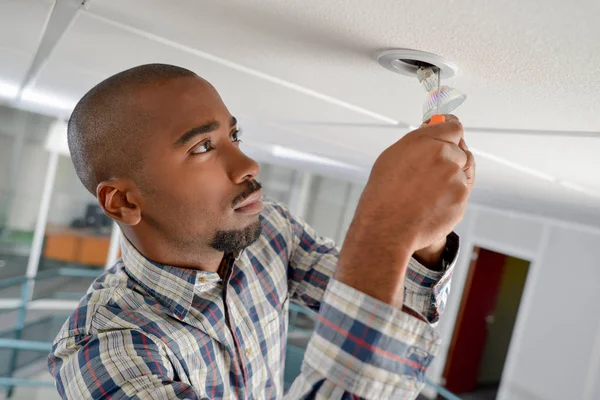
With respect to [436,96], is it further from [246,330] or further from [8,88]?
[8,88]

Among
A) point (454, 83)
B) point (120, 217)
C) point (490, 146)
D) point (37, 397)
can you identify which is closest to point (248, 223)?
point (120, 217)

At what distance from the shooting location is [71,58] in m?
1.37

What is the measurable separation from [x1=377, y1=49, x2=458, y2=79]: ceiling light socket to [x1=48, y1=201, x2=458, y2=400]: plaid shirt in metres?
0.33

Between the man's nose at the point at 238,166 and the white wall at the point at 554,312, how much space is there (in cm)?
443

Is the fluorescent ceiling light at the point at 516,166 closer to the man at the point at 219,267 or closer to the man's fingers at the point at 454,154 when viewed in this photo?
the man at the point at 219,267

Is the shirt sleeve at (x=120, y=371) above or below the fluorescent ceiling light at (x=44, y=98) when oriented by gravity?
below

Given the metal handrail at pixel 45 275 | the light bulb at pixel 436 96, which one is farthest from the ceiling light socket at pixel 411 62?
the metal handrail at pixel 45 275

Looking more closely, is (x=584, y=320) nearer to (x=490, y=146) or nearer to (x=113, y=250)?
(x=490, y=146)

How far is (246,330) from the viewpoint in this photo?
1.28m

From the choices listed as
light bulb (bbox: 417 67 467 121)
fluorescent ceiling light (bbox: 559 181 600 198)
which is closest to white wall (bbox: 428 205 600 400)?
fluorescent ceiling light (bbox: 559 181 600 198)

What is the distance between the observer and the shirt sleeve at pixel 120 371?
2.94ft

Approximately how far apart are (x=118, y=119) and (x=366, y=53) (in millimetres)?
621

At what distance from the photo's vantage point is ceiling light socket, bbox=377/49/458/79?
672 mm

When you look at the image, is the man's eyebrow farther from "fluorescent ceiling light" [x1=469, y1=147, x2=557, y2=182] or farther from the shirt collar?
"fluorescent ceiling light" [x1=469, y1=147, x2=557, y2=182]
